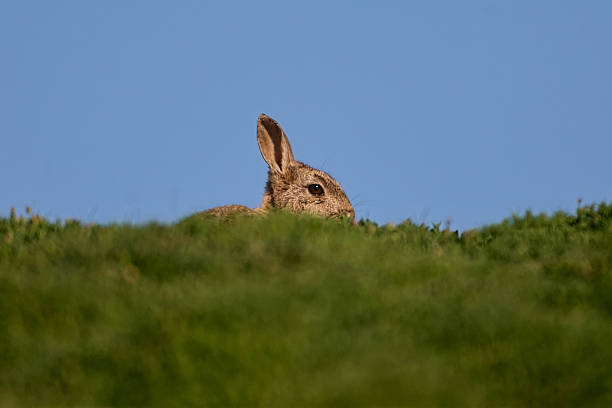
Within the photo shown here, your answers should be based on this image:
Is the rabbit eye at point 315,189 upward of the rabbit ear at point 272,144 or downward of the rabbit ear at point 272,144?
downward

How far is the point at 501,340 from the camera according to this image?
6500 millimetres

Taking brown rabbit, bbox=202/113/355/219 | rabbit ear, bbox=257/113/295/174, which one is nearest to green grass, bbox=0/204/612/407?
brown rabbit, bbox=202/113/355/219

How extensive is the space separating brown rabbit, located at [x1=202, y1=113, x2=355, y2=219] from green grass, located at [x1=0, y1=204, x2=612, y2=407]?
397 cm

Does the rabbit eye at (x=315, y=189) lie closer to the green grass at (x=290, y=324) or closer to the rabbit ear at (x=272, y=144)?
the rabbit ear at (x=272, y=144)

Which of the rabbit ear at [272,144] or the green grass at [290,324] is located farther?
the rabbit ear at [272,144]

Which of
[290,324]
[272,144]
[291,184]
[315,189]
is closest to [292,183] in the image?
[291,184]

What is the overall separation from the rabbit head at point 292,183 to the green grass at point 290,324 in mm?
3977

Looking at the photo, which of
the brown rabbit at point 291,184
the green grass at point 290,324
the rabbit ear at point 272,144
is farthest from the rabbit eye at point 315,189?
the green grass at point 290,324

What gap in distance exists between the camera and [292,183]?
13305 mm

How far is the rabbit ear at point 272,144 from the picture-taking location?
522 inches

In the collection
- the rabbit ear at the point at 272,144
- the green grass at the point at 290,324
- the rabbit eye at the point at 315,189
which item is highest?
the rabbit ear at the point at 272,144

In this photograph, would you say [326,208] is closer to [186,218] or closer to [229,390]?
[186,218]

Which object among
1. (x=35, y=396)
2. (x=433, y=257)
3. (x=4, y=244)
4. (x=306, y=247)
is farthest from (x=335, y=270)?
(x=4, y=244)

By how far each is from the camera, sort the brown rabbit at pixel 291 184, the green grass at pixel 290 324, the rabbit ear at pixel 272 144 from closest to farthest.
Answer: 1. the green grass at pixel 290 324
2. the brown rabbit at pixel 291 184
3. the rabbit ear at pixel 272 144
